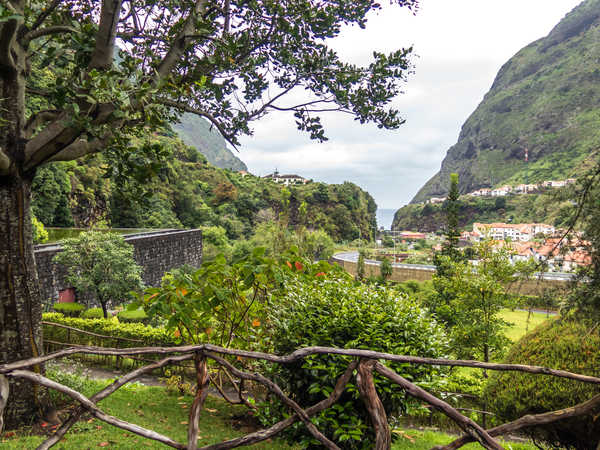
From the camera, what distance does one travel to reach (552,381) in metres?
3.46

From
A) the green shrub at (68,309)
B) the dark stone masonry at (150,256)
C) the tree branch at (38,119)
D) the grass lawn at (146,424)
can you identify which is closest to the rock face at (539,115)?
the dark stone masonry at (150,256)

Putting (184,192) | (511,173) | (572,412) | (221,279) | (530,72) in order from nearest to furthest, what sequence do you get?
(572,412) < (221,279) < (184,192) < (511,173) < (530,72)

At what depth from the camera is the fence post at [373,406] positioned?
0.75 m

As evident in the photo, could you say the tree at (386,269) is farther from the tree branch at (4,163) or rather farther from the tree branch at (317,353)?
the tree branch at (317,353)

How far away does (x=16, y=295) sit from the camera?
10.9 feet

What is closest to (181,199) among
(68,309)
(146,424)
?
(68,309)

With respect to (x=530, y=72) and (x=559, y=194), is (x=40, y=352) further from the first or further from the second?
(x=530, y=72)

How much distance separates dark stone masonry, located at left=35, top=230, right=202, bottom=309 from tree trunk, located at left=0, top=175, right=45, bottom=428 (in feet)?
25.6

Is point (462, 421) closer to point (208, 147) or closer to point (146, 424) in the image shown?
point (146, 424)

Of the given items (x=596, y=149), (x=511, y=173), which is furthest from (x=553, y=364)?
(x=511, y=173)

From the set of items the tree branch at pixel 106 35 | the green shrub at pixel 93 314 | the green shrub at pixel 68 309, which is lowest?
the green shrub at pixel 93 314

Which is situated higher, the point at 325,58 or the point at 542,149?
the point at 542,149

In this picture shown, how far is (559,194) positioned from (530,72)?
143m

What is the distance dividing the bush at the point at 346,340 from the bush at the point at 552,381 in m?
1.37
